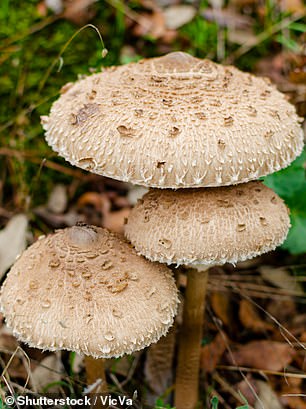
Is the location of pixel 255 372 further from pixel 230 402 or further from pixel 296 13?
pixel 296 13

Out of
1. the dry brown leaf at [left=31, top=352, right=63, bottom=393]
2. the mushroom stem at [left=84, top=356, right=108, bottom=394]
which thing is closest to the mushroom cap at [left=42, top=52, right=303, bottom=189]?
the mushroom stem at [left=84, top=356, right=108, bottom=394]

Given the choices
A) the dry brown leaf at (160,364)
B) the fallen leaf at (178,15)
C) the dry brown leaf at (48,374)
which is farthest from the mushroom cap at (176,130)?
the fallen leaf at (178,15)

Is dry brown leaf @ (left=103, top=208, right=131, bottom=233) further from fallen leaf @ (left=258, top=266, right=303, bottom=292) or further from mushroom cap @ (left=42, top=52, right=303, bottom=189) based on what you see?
mushroom cap @ (left=42, top=52, right=303, bottom=189)

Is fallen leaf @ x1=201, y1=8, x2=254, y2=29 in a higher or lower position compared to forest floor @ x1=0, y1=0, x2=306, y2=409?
higher

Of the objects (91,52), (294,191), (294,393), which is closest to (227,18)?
(91,52)

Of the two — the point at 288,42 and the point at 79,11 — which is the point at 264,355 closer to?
the point at 288,42

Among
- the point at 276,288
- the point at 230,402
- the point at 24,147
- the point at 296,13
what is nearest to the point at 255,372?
the point at 230,402
